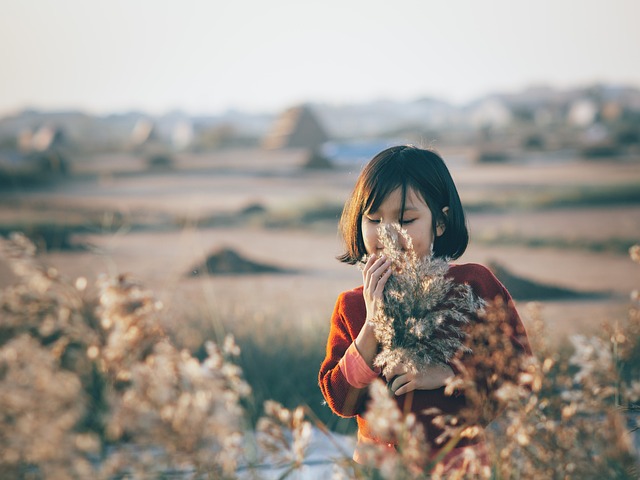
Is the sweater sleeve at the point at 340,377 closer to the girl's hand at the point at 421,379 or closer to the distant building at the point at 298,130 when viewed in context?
the girl's hand at the point at 421,379

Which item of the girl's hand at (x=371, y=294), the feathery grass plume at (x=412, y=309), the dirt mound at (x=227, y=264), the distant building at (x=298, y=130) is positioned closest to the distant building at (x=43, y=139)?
the distant building at (x=298, y=130)

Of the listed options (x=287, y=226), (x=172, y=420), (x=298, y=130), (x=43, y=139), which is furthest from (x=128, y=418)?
(x=298, y=130)

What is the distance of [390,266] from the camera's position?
6.29 feet

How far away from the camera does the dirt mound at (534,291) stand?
6.86 metres

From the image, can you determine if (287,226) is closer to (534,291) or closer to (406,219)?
(534,291)

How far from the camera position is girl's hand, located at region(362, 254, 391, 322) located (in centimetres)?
186

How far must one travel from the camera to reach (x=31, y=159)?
1936cm

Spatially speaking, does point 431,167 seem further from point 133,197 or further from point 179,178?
point 179,178

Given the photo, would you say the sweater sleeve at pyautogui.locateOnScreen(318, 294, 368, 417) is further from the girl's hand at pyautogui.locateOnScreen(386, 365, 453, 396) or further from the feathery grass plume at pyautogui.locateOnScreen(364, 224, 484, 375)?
the feathery grass plume at pyautogui.locateOnScreen(364, 224, 484, 375)

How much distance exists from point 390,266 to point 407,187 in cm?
39

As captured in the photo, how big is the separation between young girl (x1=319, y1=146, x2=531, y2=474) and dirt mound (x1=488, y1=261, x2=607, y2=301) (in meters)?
4.15

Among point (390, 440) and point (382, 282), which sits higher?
point (382, 282)

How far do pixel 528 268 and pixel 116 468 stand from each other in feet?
31.7

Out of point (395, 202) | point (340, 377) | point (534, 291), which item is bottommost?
point (534, 291)
